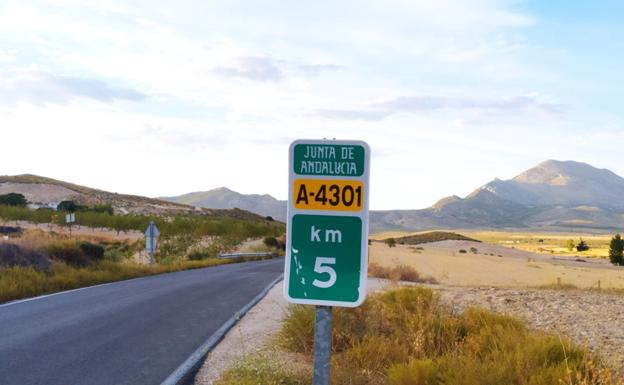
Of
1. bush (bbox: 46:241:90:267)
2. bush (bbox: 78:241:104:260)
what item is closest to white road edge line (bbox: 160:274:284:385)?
bush (bbox: 46:241:90:267)

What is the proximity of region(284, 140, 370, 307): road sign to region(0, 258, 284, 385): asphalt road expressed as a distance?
174 inches

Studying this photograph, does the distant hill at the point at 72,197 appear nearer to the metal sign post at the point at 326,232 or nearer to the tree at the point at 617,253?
the tree at the point at 617,253

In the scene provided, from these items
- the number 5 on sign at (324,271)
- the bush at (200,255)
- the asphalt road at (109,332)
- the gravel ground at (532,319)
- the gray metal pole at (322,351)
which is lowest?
the bush at (200,255)

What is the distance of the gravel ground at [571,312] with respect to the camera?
9.43m

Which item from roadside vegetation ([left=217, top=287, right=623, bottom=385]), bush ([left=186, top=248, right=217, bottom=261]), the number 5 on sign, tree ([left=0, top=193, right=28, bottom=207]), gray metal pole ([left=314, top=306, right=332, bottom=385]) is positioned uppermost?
tree ([left=0, top=193, right=28, bottom=207])

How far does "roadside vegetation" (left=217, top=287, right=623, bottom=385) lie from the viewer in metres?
6.35

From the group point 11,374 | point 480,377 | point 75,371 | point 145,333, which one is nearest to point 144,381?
point 75,371

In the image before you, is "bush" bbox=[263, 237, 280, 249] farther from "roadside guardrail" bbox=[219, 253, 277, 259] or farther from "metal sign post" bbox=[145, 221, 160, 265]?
"metal sign post" bbox=[145, 221, 160, 265]

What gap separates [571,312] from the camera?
1259cm

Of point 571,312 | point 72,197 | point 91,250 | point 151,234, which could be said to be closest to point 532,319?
point 571,312

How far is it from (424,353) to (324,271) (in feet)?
14.3

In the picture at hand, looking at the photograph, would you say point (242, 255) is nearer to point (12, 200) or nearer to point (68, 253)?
point (68, 253)

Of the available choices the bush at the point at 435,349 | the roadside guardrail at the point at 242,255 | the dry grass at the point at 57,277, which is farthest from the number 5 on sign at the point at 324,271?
the roadside guardrail at the point at 242,255

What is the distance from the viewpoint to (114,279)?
861 inches
